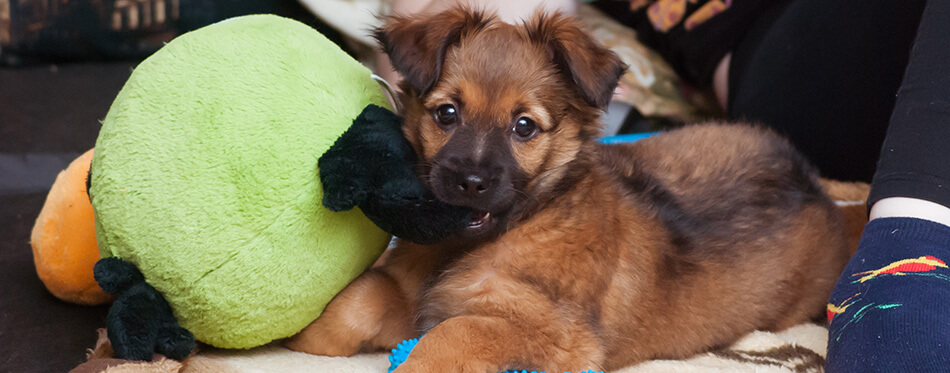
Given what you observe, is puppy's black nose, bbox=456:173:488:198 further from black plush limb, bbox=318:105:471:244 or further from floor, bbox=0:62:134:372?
floor, bbox=0:62:134:372

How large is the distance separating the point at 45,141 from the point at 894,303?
11.3 feet

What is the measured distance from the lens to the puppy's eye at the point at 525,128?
1911 mm

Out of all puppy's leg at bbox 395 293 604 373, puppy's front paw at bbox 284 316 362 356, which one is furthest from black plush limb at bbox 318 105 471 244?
puppy's front paw at bbox 284 316 362 356

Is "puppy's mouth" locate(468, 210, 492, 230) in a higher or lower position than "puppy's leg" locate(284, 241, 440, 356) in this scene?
higher

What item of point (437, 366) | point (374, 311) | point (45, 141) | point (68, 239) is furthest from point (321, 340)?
point (45, 141)

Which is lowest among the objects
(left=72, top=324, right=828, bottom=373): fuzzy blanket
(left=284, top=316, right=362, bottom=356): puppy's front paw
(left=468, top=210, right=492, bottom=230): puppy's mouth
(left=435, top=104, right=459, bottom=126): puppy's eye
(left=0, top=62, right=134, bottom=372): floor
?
(left=0, top=62, right=134, bottom=372): floor

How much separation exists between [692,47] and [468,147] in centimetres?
232

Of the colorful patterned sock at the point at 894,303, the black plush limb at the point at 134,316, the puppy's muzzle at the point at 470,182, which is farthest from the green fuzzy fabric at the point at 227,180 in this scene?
the colorful patterned sock at the point at 894,303

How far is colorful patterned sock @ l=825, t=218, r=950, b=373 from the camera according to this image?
1.62 m

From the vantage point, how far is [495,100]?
73.2 inches

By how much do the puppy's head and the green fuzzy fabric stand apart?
8.6 inches

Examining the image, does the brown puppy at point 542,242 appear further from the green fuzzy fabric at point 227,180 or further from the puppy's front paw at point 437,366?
the green fuzzy fabric at point 227,180

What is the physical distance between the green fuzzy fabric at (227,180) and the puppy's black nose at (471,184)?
0.31m

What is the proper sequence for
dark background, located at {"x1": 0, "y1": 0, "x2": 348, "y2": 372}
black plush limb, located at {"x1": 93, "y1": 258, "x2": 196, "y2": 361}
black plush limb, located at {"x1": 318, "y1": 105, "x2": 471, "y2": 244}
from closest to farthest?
1. black plush limb, located at {"x1": 93, "y1": 258, "x2": 196, "y2": 361}
2. black plush limb, located at {"x1": 318, "y1": 105, "x2": 471, "y2": 244}
3. dark background, located at {"x1": 0, "y1": 0, "x2": 348, "y2": 372}
